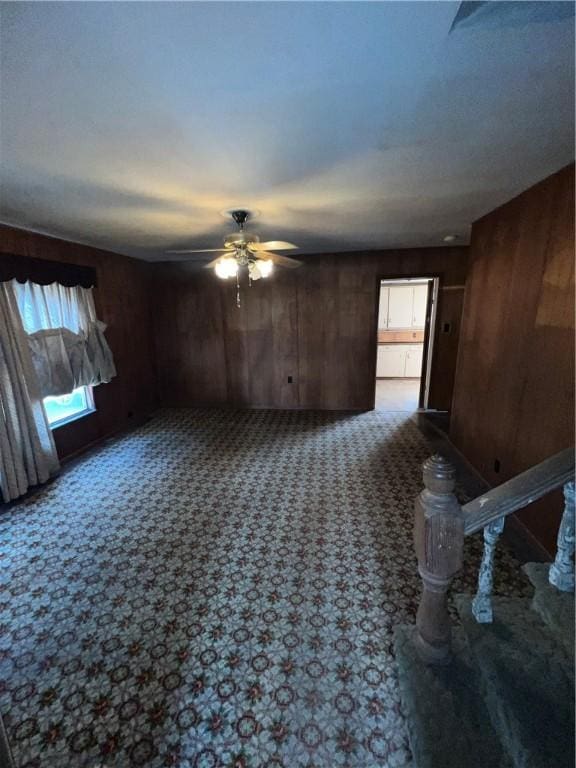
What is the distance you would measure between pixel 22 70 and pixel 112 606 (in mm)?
2467

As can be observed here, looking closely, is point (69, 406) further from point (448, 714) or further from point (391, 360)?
point (391, 360)

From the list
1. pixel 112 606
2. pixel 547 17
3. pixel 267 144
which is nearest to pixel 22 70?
pixel 267 144

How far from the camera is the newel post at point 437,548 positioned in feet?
3.93

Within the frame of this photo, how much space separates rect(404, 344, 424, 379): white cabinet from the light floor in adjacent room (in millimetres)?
151

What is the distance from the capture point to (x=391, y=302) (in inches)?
259

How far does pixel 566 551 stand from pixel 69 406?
4536 mm

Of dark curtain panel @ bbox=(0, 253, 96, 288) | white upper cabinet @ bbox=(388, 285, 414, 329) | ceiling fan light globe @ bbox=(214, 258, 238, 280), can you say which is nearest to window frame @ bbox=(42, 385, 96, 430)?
dark curtain panel @ bbox=(0, 253, 96, 288)

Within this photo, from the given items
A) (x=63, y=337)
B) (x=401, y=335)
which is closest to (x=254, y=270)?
(x=63, y=337)

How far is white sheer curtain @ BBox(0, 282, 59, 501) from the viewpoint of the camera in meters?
2.77

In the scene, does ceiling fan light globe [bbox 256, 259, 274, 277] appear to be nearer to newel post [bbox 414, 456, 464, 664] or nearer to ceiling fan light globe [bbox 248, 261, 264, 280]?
ceiling fan light globe [bbox 248, 261, 264, 280]

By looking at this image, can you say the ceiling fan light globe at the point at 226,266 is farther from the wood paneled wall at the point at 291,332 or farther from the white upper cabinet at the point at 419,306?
the white upper cabinet at the point at 419,306

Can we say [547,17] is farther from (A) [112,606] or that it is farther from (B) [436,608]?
(A) [112,606]

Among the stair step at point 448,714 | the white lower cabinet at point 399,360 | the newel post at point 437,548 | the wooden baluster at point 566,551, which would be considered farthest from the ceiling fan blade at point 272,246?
the white lower cabinet at point 399,360

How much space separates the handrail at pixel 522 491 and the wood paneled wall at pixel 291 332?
395 cm
